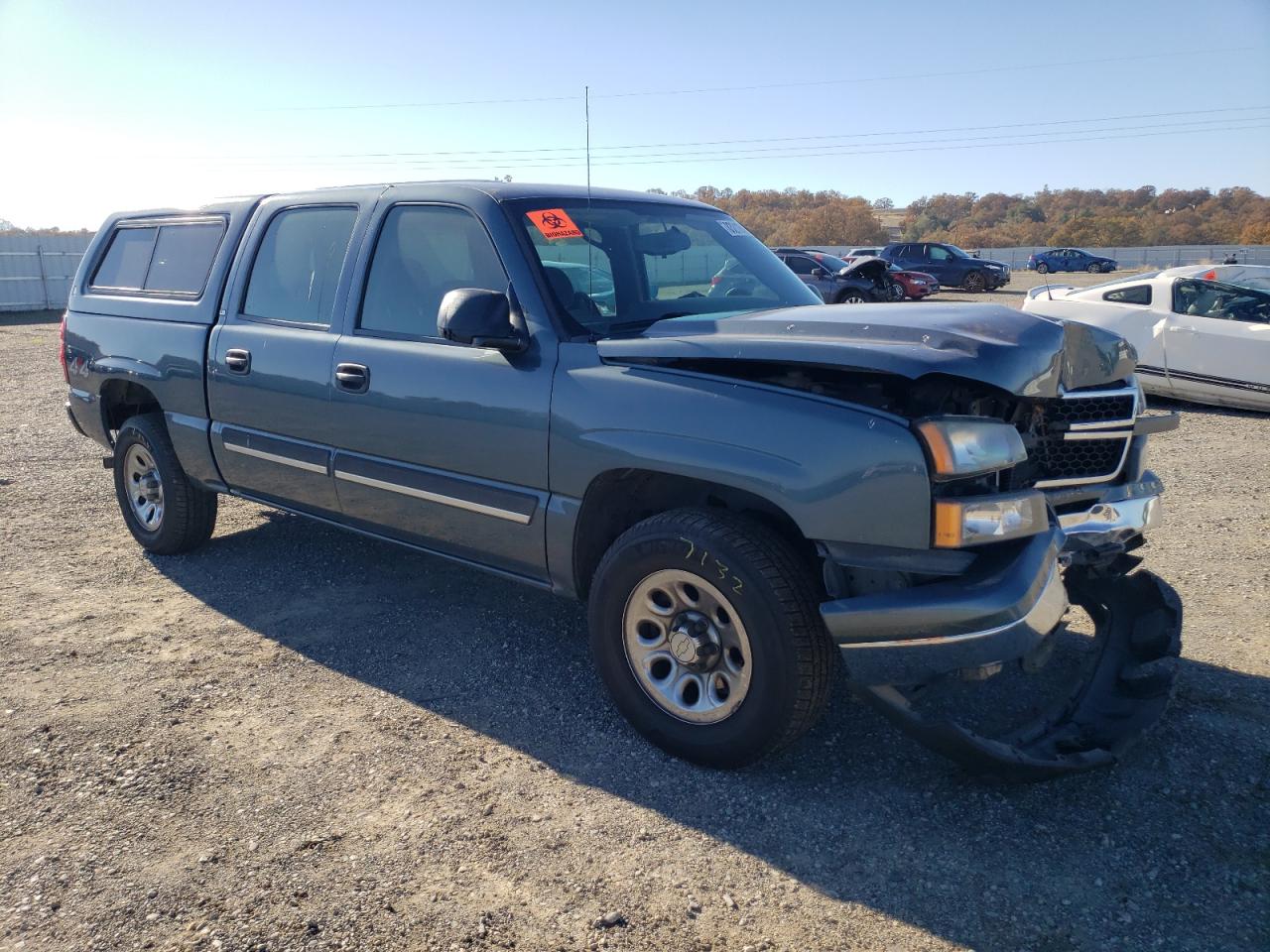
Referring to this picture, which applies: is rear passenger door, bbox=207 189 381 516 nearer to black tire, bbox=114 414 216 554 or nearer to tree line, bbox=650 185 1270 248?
black tire, bbox=114 414 216 554

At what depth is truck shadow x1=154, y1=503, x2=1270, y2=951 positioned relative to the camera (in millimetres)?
2561

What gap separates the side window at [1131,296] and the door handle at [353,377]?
8754mm

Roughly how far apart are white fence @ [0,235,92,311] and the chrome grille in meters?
28.4

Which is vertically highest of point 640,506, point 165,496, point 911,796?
point 640,506

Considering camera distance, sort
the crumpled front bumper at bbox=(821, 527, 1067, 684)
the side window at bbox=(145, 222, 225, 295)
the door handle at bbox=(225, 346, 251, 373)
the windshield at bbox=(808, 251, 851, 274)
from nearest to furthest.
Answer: the crumpled front bumper at bbox=(821, 527, 1067, 684) → the door handle at bbox=(225, 346, 251, 373) → the side window at bbox=(145, 222, 225, 295) → the windshield at bbox=(808, 251, 851, 274)

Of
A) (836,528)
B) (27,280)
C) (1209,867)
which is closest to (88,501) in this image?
(836,528)

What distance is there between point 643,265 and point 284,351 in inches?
67.0

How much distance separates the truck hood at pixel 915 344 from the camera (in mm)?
2779

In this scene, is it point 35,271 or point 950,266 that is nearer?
point 35,271

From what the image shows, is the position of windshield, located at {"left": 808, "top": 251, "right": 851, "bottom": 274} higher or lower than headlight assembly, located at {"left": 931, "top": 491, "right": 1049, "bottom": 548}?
higher

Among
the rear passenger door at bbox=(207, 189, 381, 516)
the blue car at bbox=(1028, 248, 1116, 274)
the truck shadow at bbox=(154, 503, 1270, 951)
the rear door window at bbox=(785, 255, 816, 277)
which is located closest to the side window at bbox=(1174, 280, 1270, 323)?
the truck shadow at bbox=(154, 503, 1270, 951)

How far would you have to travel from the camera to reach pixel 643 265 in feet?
13.0

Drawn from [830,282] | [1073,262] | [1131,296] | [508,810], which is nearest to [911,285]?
[830,282]

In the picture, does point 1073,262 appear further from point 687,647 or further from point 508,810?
point 508,810
